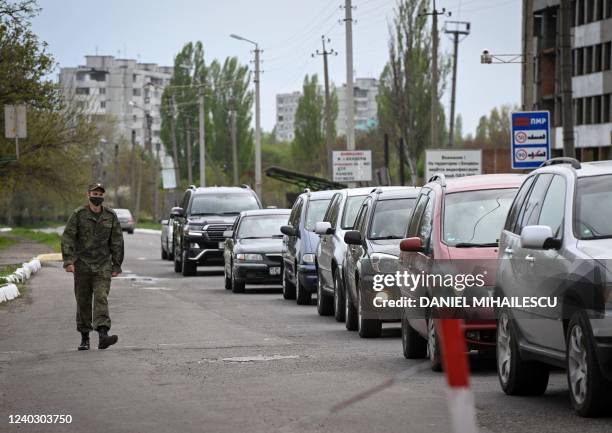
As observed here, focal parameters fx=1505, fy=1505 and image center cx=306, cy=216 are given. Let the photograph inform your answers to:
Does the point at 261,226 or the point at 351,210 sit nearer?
the point at 351,210

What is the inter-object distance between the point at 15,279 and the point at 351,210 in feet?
38.9

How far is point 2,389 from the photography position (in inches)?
497

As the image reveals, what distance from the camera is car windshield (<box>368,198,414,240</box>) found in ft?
61.1

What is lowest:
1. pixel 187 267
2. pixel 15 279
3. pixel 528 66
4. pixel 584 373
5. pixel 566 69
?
pixel 187 267

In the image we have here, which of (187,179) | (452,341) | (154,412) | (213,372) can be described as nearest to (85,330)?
(213,372)

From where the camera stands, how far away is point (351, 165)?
50.9 m

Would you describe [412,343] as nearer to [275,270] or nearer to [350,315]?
[350,315]

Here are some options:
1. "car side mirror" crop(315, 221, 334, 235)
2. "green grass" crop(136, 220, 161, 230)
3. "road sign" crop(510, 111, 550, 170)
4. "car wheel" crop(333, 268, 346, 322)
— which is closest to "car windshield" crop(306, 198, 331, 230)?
"car side mirror" crop(315, 221, 334, 235)

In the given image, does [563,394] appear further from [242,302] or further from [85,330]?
[242,302]

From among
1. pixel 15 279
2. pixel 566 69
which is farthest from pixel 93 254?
pixel 15 279

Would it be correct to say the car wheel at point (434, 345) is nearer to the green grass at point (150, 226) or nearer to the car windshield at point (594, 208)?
the car windshield at point (594, 208)

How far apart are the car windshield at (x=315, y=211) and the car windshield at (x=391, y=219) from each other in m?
6.05

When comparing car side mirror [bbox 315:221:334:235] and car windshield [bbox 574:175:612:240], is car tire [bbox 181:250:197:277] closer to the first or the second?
car side mirror [bbox 315:221:334:235]

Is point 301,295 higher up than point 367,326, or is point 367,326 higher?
point 367,326
